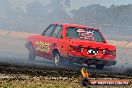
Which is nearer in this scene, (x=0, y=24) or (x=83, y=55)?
(x=83, y=55)

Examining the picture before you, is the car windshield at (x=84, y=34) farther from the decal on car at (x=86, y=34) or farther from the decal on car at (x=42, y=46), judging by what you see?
the decal on car at (x=42, y=46)

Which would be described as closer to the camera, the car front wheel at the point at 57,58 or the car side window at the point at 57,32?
the car front wheel at the point at 57,58

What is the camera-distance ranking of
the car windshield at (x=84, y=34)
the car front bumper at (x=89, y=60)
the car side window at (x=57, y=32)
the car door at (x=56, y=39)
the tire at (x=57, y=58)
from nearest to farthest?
the car front bumper at (x=89, y=60) < the tire at (x=57, y=58) < the car door at (x=56, y=39) < the car windshield at (x=84, y=34) < the car side window at (x=57, y=32)

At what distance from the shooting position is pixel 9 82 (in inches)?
321

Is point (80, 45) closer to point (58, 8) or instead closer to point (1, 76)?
point (1, 76)

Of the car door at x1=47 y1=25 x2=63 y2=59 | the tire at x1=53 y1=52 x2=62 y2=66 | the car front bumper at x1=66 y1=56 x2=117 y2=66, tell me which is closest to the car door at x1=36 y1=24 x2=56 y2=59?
the car door at x1=47 y1=25 x2=63 y2=59

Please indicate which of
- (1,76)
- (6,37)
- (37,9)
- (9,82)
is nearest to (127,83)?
(9,82)

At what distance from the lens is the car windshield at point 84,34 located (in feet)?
48.9

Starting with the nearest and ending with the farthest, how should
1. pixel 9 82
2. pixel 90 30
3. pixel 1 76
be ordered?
1. pixel 9 82
2. pixel 1 76
3. pixel 90 30

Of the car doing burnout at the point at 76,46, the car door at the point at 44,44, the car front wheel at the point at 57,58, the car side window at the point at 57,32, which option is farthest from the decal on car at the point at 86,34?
the car door at the point at 44,44

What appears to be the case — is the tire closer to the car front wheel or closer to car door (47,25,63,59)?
the car front wheel

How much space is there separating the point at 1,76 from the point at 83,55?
5.35 metres

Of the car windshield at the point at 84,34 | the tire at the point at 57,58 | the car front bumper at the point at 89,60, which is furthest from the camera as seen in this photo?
the car windshield at the point at 84,34

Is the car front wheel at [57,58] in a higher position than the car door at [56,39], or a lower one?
lower
